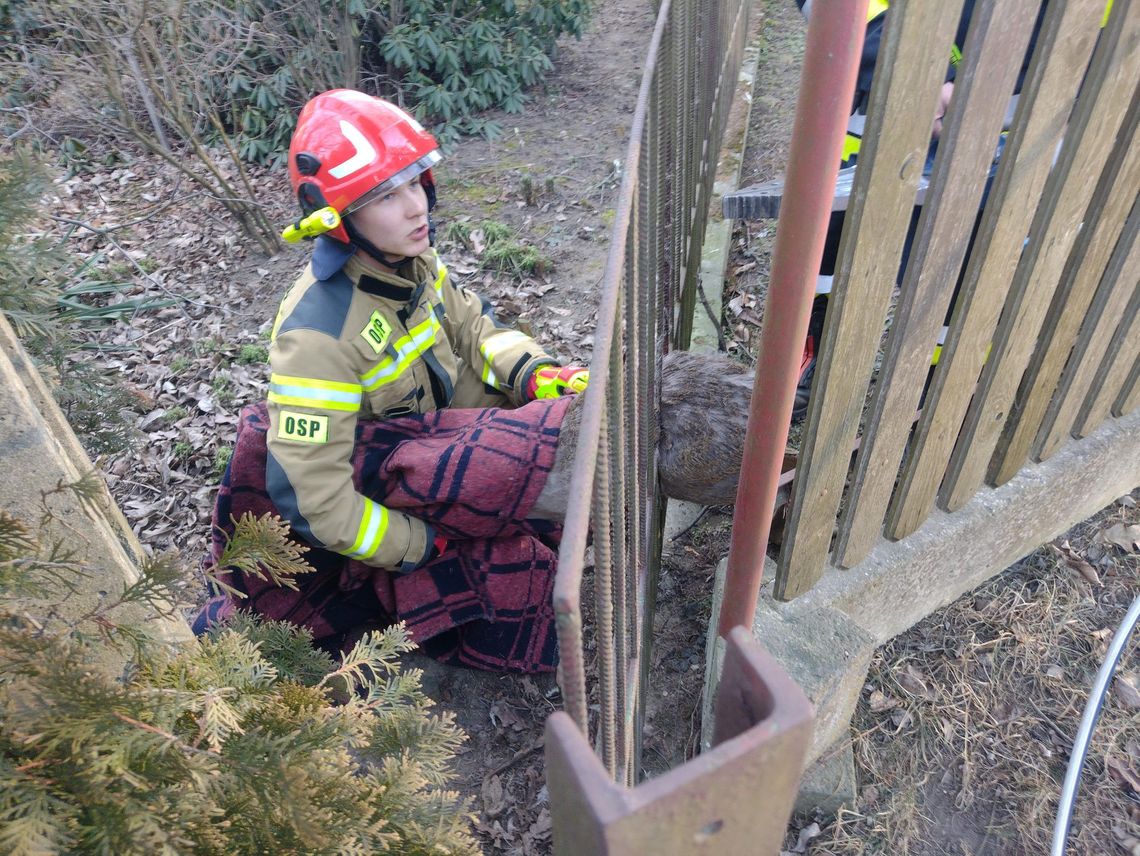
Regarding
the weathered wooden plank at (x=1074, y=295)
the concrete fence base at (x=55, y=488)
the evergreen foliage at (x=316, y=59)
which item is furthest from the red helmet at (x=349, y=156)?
the evergreen foliage at (x=316, y=59)

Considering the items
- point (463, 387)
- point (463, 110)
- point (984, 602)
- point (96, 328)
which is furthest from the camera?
point (463, 110)

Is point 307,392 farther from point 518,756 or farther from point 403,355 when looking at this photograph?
point 518,756

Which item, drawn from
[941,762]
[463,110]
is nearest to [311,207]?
[941,762]

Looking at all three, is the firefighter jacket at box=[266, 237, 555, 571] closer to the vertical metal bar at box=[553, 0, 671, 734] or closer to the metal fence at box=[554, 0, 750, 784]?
the metal fence at box=[554, 0, 750, 784]

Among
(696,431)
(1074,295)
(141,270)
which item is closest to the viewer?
(1074,295)

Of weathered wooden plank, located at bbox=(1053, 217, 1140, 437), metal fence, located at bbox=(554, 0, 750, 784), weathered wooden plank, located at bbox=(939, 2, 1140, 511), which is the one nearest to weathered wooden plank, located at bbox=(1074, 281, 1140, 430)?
weathered wooden plank, located at bbox=(1053, 217, 1140, 437)

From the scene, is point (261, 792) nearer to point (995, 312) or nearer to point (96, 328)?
point (995, 312)

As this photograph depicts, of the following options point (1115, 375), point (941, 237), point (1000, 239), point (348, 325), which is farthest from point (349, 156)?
point (1115, 375)

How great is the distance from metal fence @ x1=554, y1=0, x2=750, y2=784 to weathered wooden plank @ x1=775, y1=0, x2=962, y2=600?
42 cm

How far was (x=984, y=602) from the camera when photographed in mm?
2957

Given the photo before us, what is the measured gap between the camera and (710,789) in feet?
2.42

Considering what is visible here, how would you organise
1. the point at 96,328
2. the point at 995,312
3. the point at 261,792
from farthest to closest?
the point at 96,328, the point at 995,312, the point at 261,792

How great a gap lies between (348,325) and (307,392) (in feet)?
0.88

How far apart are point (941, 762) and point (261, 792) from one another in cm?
221
